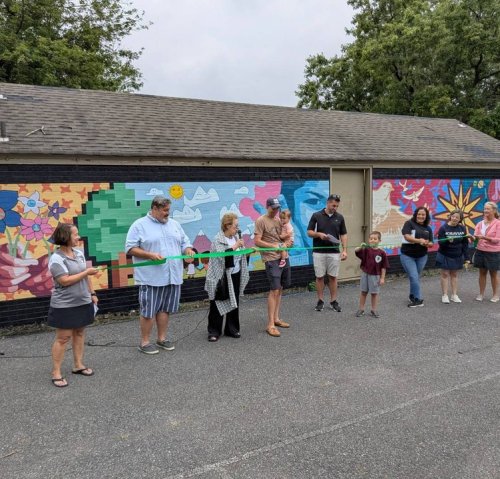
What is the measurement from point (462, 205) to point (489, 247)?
3782 mm

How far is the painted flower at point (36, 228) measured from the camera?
21.2 feet

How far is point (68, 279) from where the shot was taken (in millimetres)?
4258

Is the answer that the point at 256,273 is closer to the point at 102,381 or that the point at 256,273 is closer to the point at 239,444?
the point at 102,381

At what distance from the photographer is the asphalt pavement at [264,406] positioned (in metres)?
3.12

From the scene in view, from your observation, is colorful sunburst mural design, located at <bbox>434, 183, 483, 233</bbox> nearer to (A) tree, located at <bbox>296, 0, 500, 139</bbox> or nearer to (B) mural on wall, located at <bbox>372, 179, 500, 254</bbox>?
(B) mural on wall, located at <bbox>372, 179, 500, 254</bbox>

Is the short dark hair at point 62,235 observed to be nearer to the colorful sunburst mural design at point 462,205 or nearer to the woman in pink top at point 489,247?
the woman in pink top at point 489,247

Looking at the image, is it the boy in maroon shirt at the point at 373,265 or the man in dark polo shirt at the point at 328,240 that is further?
the man in dark polo shirt at the point at 328,240

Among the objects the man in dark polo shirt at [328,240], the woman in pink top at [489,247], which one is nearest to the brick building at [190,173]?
the man in dark polo shirt at [328,240]

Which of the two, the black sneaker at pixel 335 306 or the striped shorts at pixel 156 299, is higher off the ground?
the striped shorts at pixel 156 299

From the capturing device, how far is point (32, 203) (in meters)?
6.49

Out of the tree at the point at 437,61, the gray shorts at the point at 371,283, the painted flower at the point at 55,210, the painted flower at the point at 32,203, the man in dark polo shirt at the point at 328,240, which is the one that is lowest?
the gray shorts at the point at 371,283

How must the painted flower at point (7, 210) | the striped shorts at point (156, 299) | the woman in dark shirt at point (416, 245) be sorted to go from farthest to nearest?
the woman in dark shirt at point (416, 245)
the painted flower at point (7, 210)
the striped shorts at point (156, 299)

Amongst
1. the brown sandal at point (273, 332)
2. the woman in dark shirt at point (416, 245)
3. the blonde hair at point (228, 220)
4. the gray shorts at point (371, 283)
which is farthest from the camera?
the woman in dark shirt at point (416, 245)

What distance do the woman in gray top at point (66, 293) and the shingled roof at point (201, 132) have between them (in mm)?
2648
